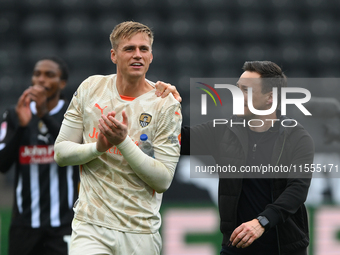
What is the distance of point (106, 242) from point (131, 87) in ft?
2.96

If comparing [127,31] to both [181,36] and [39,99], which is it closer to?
[39,99]

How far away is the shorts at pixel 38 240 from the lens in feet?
13.1

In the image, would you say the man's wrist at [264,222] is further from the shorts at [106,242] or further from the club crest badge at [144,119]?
the club crest badge at [144,119]

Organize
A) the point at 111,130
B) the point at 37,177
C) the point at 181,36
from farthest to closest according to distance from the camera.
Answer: the point at 181,36 → the point at 37,177 → the point at 111,130

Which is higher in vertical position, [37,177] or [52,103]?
[52,103]

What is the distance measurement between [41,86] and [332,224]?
11.2ft

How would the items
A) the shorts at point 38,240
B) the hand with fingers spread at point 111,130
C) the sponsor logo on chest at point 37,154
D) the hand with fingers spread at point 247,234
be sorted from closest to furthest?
the hand with fingers spread at point 111,130
the hand with fingers spread at point 247,234
the shorts at point 38,240
the sponsor logo on chest at point 37,154

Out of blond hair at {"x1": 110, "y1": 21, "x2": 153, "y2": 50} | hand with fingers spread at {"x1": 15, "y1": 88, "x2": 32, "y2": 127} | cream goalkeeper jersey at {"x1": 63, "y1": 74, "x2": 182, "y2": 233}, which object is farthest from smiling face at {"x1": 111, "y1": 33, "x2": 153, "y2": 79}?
hand with fingers spread at {"x1": 15, "y1": 88, "x2": 32, "y2": 127}

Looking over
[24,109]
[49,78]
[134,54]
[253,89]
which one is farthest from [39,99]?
[253,89]

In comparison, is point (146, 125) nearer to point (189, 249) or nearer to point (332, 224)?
point (189, 249)

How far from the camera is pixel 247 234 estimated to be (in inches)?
107

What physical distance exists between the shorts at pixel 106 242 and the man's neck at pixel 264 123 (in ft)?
3.33

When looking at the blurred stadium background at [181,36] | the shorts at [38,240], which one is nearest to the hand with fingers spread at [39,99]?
the shorts at [38,240]

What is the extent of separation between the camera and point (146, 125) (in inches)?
111
